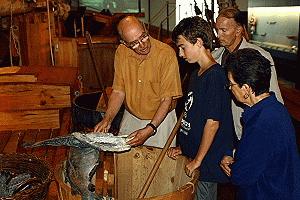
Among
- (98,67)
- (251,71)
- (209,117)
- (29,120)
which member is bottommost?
(29,120)

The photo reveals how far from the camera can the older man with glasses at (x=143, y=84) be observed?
3119mm

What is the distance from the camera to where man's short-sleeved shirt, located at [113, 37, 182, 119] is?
3326 millimetres

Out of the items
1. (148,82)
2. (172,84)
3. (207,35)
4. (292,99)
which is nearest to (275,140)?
(207,35)

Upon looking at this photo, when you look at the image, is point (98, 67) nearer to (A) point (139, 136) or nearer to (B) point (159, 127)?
(B) point (159, 127)

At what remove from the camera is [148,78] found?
344 centimetres

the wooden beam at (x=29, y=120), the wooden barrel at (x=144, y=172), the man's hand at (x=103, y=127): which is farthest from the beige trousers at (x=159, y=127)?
the wooden beam at (x=29, y=120)

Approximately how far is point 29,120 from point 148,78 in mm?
3138

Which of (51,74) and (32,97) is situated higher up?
(51,74)

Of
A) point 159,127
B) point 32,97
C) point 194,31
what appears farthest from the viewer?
point 32,97

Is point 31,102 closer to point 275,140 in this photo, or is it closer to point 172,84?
point 172,84

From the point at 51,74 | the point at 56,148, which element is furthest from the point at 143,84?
the point at 51,74

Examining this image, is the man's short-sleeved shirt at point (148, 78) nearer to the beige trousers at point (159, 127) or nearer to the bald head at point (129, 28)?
the beige trousers at point (159, 127)

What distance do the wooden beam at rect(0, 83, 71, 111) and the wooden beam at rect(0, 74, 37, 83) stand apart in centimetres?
17

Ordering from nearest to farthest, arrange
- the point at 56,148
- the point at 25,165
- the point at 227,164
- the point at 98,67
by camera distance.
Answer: the point at 227,164 → the point at 25,165 → the point at 56,148 → the point at 98,67
